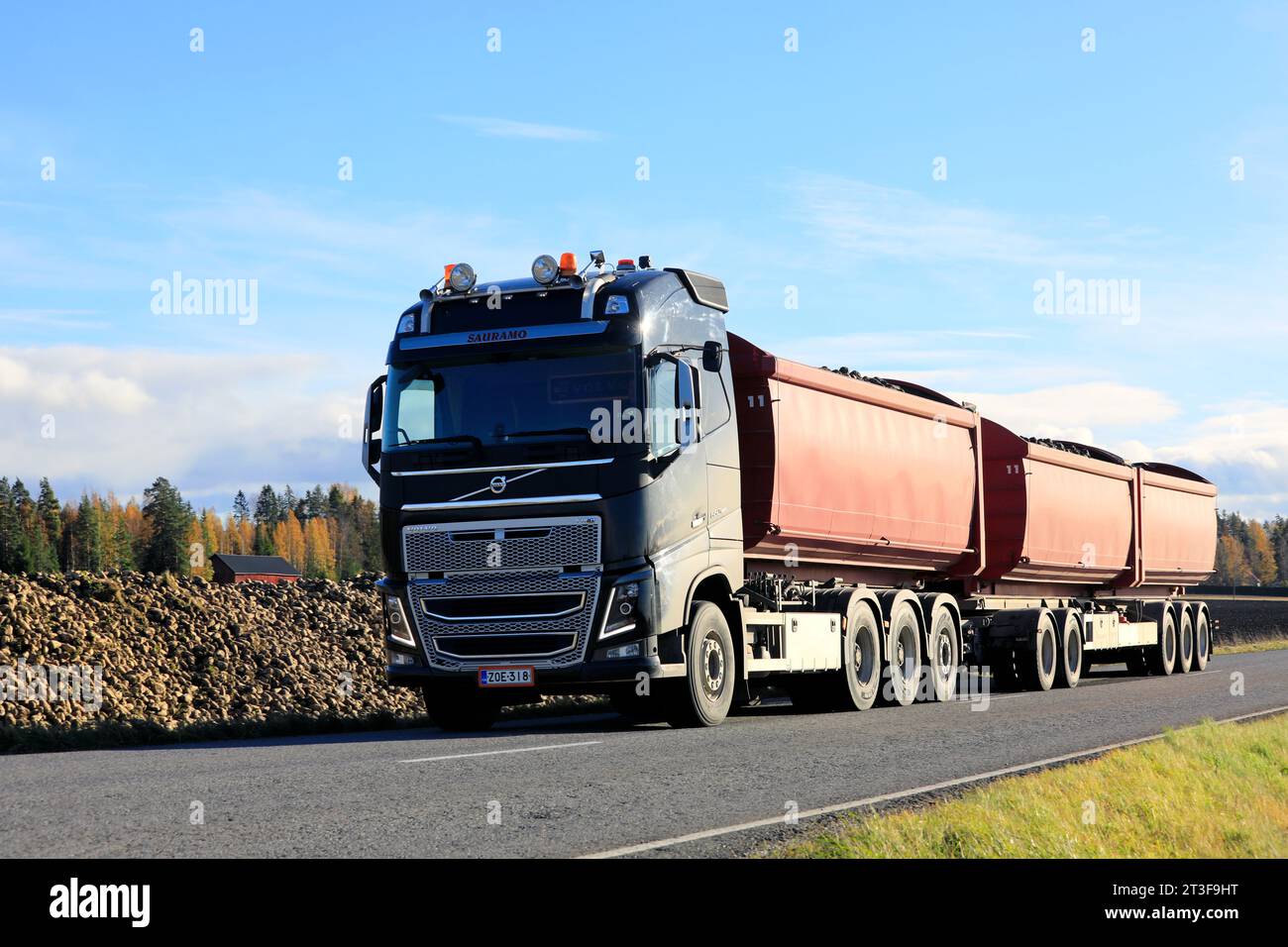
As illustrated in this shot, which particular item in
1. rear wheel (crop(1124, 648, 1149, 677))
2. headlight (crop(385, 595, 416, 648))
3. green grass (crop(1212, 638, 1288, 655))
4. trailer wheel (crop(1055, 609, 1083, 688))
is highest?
headlight (crop(385, 595, 416, 648))

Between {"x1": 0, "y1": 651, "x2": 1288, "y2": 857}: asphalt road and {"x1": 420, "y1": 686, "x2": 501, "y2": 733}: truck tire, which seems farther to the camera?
{"x1": 420, "y1": 686, "x2": 501, "y2": 733}: truck tire

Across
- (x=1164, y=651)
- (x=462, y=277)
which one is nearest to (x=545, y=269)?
(x=462, y=277)

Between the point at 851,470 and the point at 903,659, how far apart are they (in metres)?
2.87

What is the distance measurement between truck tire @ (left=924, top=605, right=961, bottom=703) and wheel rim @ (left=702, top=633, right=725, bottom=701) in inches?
215

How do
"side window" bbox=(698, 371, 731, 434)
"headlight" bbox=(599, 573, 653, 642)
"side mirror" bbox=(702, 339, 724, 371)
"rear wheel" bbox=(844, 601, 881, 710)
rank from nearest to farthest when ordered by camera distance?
1. "headlight" bbox=(599, 573, 653, 642)
2. "side mirror" bbox=(702, 339, 724, 371)
3. "side window" bbox=(698, 371, 731, 434)
4. "rear wheel" bbox=(844, 601, 881, 710)

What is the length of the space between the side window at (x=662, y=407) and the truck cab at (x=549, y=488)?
18 mm

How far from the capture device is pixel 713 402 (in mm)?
13742

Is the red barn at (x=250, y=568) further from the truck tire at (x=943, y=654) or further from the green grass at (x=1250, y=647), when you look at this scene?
the truck tire at (x=943, y=654)

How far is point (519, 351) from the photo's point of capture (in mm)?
12812

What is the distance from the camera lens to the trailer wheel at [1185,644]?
30.0 metres

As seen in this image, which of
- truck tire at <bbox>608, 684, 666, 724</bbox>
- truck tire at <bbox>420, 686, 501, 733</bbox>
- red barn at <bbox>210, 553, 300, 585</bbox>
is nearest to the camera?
truck tire at <bbox>608, 684, 666, 724</bbox>

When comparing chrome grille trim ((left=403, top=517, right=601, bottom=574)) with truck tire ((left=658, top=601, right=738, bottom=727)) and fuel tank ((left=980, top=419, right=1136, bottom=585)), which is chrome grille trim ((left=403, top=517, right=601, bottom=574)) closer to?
truck tire ((left=658, top=601, right=738, bottom=727))

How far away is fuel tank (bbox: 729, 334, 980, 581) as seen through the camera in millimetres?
14719

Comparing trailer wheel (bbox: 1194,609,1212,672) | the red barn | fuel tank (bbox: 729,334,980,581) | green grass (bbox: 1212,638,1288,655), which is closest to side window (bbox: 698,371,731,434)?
fuel tank (bbox: 729,334,980,581)
